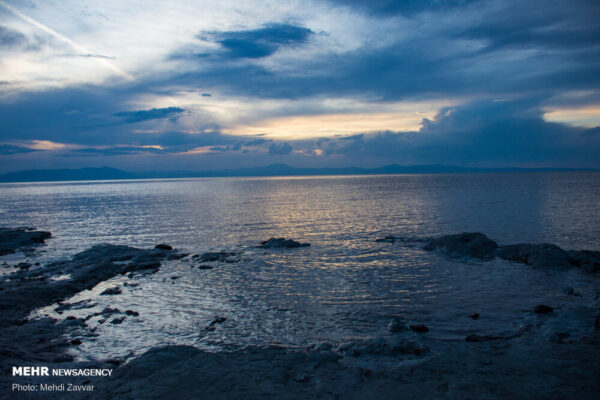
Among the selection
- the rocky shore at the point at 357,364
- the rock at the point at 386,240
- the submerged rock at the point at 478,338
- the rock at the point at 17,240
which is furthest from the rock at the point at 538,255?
the rock at the point at 17,240

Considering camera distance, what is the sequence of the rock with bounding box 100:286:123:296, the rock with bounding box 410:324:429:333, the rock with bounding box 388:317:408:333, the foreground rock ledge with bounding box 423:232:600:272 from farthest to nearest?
the foreground rock ledge with bounding box 423:232:600:272 < the rock with bounding box 100:286:123:296 < the rock with bounding box 388:317:408:333 < the rock with bounding box 410:324:429:333

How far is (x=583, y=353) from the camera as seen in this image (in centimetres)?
1094

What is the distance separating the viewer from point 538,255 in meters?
→ 24.8

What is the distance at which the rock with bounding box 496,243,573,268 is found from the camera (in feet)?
77.9

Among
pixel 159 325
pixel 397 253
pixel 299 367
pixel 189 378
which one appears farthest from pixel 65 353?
pixel 397 253

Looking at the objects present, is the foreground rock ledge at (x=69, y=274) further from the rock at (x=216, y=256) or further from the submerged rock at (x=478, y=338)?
the submerged rock at (x=478, y=338)

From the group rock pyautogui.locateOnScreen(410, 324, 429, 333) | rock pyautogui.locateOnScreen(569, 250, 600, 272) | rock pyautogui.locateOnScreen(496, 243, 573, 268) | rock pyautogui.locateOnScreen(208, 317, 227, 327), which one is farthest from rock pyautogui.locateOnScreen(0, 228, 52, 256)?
rock pyautogui.locateOnScreen(569, 250, 600, 272)

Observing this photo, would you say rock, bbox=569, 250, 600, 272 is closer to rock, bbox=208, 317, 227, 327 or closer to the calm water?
the calm water

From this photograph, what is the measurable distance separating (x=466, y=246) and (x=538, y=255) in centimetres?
552

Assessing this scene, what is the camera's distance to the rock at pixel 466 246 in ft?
92.6

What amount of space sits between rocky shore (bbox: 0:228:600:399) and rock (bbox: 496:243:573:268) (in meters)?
7.28

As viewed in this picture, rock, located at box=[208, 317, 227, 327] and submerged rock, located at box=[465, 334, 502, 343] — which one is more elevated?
submerged rock, located at box=[465, 334, 502, 343]

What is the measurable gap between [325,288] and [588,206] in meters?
65.4

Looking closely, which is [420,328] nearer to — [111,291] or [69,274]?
[111,291]
